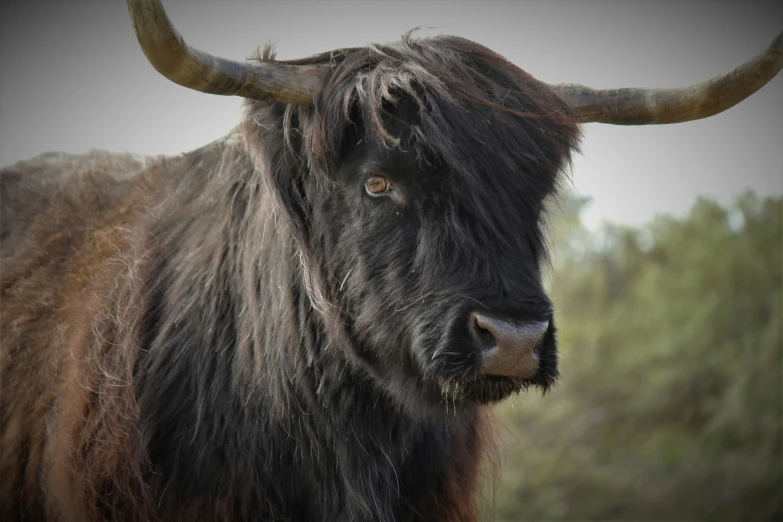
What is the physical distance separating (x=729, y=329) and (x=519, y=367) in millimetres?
18953

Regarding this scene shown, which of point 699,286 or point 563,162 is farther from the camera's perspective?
point 699,286

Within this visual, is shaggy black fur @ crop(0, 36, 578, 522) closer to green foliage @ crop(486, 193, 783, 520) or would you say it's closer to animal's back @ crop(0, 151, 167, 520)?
animal's back @ crop(0, 151, 167, 520)

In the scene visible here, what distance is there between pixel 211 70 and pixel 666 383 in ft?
61.0

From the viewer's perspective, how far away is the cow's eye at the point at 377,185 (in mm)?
3707

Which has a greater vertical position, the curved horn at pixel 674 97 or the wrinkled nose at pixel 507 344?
the curved horn at pixel 674 97

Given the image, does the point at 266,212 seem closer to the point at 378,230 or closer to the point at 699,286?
the point at 378,230

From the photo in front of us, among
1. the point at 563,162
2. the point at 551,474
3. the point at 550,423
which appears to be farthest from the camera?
the point at 550,423

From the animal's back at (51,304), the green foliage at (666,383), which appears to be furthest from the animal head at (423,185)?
the green foliage at (666,383)

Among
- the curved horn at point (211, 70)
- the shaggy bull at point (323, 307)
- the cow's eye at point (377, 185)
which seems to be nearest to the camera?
the curved horn at point (211, 70)

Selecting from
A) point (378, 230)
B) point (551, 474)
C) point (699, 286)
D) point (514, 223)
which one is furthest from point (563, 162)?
point (699, 286)

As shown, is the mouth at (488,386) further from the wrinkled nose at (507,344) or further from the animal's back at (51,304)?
the animal's back at (51,304)

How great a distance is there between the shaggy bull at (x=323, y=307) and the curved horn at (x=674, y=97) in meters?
0.01

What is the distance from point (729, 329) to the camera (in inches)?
811

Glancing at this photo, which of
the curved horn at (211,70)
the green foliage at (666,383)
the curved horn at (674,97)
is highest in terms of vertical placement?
the curved horn at (674,97)
